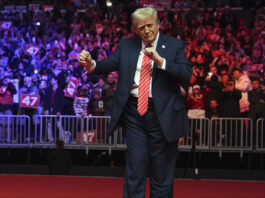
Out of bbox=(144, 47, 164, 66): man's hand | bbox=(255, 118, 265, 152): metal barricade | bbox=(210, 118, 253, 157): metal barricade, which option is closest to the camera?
bbox=(144, 47, 164, 66): man's hand

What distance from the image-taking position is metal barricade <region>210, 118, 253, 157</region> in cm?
1295

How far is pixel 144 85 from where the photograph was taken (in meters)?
5.04

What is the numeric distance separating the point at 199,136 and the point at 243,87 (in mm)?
1481

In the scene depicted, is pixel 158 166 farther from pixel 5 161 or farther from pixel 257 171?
pixel 5 161

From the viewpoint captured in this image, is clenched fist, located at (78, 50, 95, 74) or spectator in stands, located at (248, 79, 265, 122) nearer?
clenched fist, located at (78, 50, 95, 74)

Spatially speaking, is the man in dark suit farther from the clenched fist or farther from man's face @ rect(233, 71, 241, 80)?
man's face @ rect(233, 71, 241, 80)

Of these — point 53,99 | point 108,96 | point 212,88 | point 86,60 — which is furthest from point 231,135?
point 86,60

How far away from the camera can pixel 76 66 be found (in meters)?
16.8

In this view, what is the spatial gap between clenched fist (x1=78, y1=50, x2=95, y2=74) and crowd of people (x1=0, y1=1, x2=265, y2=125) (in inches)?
311

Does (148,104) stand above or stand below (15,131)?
above

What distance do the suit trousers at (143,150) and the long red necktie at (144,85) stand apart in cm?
6

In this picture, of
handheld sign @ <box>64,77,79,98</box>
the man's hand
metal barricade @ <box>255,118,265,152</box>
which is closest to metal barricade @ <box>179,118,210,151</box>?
metal barricade @ <box>255,118,265,152</box>

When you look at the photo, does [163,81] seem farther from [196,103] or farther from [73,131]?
[73,131]

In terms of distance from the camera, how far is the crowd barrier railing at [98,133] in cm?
1297
